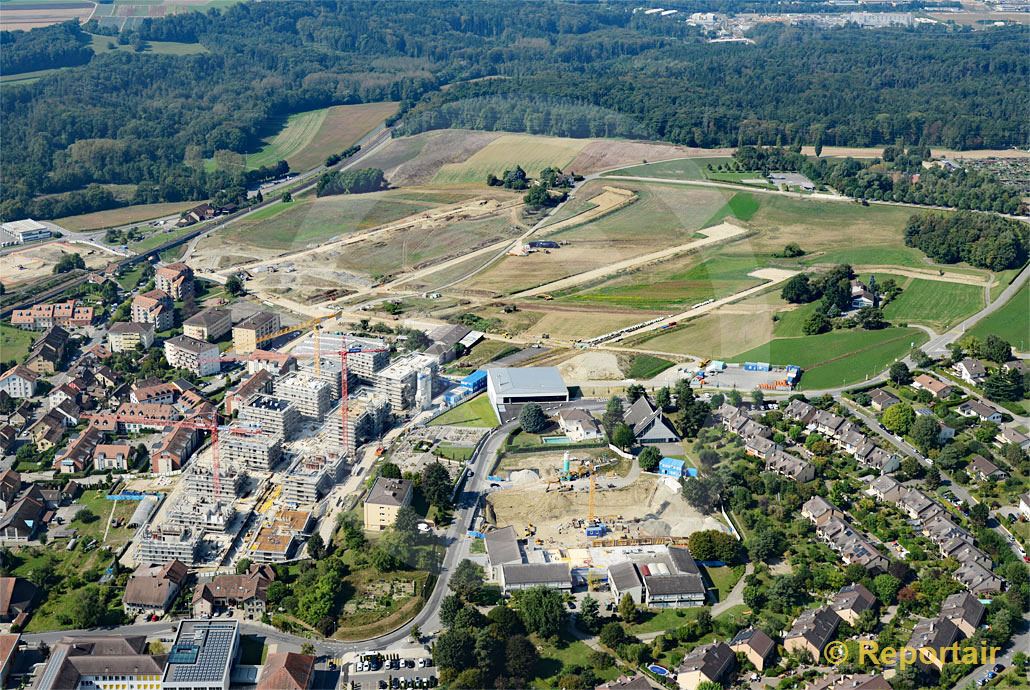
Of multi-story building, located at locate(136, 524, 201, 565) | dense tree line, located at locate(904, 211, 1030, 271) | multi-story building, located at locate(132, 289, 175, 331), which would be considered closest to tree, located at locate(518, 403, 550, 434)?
multi-story building, located at locate(136, 524, 201, 565)

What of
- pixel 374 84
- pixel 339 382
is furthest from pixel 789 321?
pixel 374 84

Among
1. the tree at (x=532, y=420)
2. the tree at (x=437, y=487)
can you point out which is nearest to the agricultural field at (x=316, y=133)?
A: the tree at (x=532, y=420)

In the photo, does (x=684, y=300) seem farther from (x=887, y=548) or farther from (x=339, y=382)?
(x=887, y=548)

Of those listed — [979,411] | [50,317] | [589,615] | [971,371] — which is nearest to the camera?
[589,615]

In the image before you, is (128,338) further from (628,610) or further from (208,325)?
(628,610)

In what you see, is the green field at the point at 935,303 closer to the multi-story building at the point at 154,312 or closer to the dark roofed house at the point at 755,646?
the dark roofed house at the point at 755,646

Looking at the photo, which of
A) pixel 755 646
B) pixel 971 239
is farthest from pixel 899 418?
pixel 971 239
